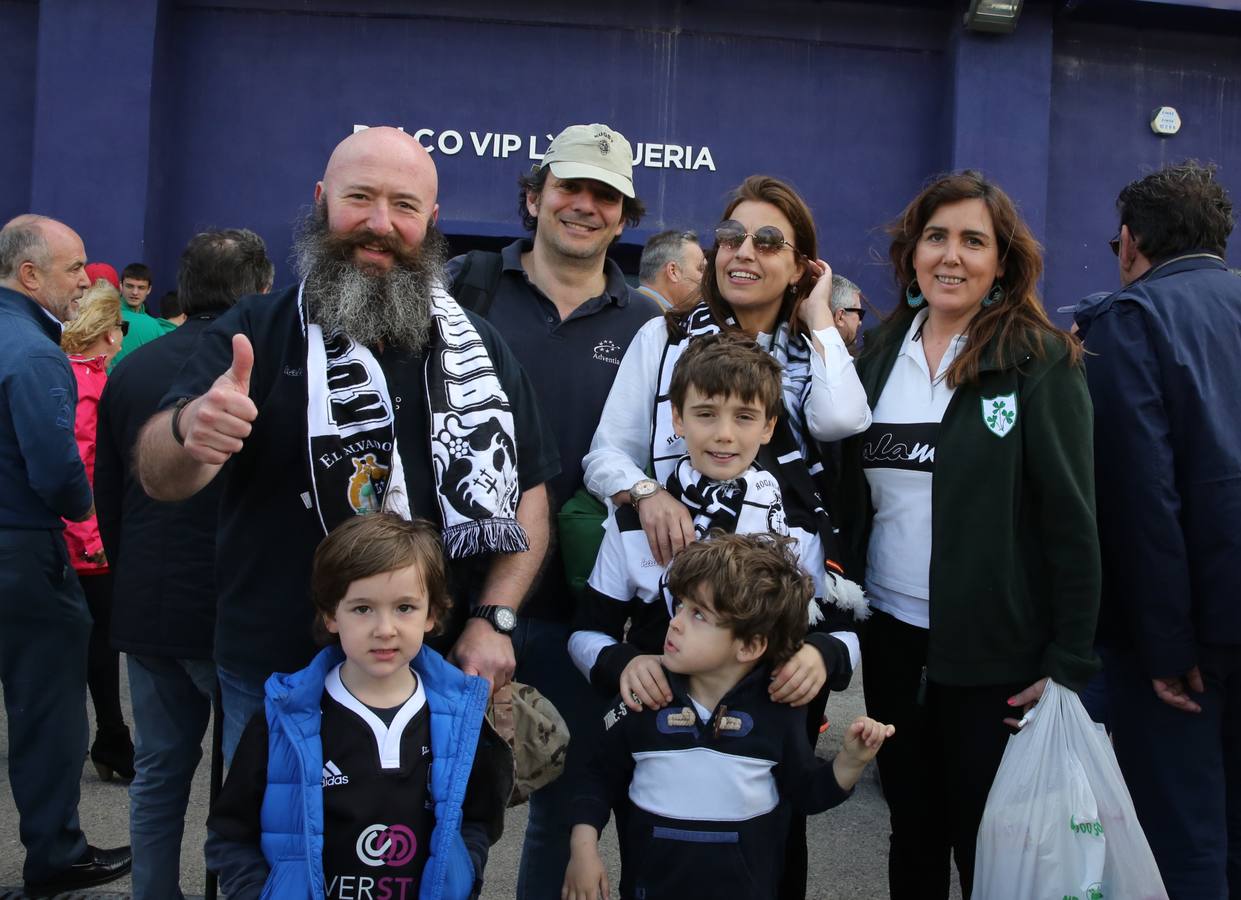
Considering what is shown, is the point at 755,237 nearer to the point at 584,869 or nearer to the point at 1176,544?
the point at 1176,544

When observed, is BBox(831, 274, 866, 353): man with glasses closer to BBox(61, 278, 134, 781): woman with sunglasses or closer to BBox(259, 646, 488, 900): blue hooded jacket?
BBox(259, 646, 488, 900): blue hooded jacket

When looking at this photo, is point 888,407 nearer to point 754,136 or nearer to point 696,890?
point 696,890

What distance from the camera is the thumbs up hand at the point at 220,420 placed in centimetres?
213

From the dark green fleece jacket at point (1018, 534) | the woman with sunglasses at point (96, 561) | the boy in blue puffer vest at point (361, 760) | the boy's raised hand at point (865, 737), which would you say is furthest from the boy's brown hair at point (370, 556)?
the woman with sunglasses at point (96, 561)

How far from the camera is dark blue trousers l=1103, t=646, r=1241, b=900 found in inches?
119

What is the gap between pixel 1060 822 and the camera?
8.59ft

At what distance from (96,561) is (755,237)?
3466 mm

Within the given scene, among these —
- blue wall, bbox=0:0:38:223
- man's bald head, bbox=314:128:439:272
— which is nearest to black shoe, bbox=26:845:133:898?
man's bald head, bbox=314:128:439:272

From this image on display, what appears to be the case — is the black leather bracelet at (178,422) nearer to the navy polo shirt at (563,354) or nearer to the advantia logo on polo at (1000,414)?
the navy polo shirt at (563,354)

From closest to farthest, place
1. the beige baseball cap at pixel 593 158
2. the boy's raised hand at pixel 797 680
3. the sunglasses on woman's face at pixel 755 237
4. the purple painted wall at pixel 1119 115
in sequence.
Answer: the boy's raised hand at pixel 797 680, the sunglasses on woman's face at pixel 755 237, the beige baseball cap at pixel 593 158, the purple painted wall at pixel 1119 115

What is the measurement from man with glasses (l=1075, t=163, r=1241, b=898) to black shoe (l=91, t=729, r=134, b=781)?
13.1ft

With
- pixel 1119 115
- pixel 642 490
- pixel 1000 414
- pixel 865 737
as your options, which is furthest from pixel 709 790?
pixel 1119 115

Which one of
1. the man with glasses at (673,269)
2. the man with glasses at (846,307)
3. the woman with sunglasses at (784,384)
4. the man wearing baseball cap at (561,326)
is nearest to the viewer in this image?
the woman with sunglasses at (784,384)

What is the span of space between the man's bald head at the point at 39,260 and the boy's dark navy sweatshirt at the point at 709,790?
2.84 meters
